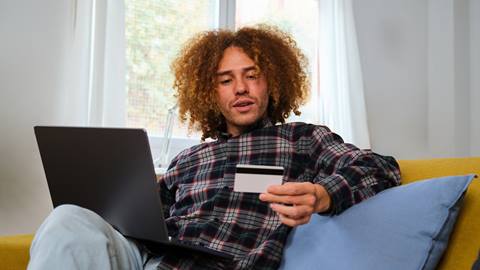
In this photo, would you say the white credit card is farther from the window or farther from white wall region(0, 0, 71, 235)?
the window

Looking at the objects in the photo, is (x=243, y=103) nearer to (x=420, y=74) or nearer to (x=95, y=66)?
(x=95, y=66)

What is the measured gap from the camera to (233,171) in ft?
4.26

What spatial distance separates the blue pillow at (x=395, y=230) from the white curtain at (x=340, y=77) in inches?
66.5

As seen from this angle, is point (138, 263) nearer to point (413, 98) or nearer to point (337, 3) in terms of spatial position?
point (337, 3)

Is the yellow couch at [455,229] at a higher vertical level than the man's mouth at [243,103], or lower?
lower

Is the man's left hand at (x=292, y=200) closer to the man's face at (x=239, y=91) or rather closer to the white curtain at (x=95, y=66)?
the man's face at (x=239, y=91)

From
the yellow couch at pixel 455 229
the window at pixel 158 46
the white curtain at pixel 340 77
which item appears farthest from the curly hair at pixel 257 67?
the white curtain at pixel 340 77

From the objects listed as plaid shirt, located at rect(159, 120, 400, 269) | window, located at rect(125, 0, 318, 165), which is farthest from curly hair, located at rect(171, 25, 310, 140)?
window, located at rect(125, 0, 318, 165)

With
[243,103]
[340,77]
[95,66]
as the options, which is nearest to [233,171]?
[243,103]

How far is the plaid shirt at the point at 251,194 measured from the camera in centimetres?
107

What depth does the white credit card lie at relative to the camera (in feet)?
2.81

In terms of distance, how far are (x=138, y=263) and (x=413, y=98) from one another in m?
2.29

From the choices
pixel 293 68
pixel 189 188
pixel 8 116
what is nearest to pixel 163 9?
pixel 8 116

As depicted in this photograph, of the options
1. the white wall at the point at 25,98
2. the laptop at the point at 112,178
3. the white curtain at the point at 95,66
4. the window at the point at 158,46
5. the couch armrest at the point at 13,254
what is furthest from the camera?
the window at the point at 158,46
